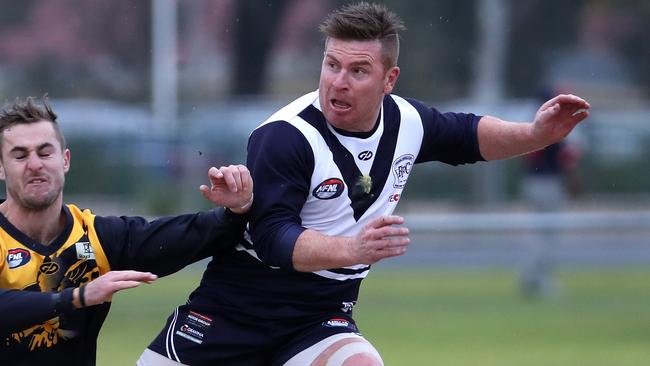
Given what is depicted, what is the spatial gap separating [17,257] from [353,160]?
1390 millimetres

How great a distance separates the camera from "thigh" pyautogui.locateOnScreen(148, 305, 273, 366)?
5559 mm

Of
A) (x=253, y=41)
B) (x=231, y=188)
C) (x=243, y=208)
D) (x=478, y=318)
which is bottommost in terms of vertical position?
(x=478, y=318)

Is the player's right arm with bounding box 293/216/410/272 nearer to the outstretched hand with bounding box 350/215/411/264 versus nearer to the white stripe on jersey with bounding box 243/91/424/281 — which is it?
the outstretched hand with bounding box 350/215/411/264

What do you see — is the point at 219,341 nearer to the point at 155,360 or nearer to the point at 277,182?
the point at 155,360

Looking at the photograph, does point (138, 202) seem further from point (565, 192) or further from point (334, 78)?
point (334, 78)

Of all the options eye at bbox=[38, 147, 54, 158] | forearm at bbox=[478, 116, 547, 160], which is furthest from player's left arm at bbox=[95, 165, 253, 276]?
forearm at bbox=[478, 116, 547, 160]

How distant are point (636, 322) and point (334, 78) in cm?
825

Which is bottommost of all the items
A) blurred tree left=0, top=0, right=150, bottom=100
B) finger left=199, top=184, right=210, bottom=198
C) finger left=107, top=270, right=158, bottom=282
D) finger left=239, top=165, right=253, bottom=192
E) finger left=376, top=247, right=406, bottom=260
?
blurred tree left=0, top=0, right=150, bottom=100

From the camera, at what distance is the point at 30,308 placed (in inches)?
203

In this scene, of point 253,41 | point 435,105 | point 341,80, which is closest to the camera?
point 341,80

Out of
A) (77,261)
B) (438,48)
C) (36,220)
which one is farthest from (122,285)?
(438,48)

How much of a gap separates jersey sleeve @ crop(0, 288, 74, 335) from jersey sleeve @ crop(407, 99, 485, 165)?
1.68 m

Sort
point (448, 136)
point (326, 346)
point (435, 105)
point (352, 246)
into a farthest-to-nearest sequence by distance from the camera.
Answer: point (435, 105)
point (448, 136)
point (326, 346)
point (352, 246)

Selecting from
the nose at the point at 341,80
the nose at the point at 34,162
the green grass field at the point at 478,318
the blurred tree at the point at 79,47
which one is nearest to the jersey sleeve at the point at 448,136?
the nose at the point at 341,80
